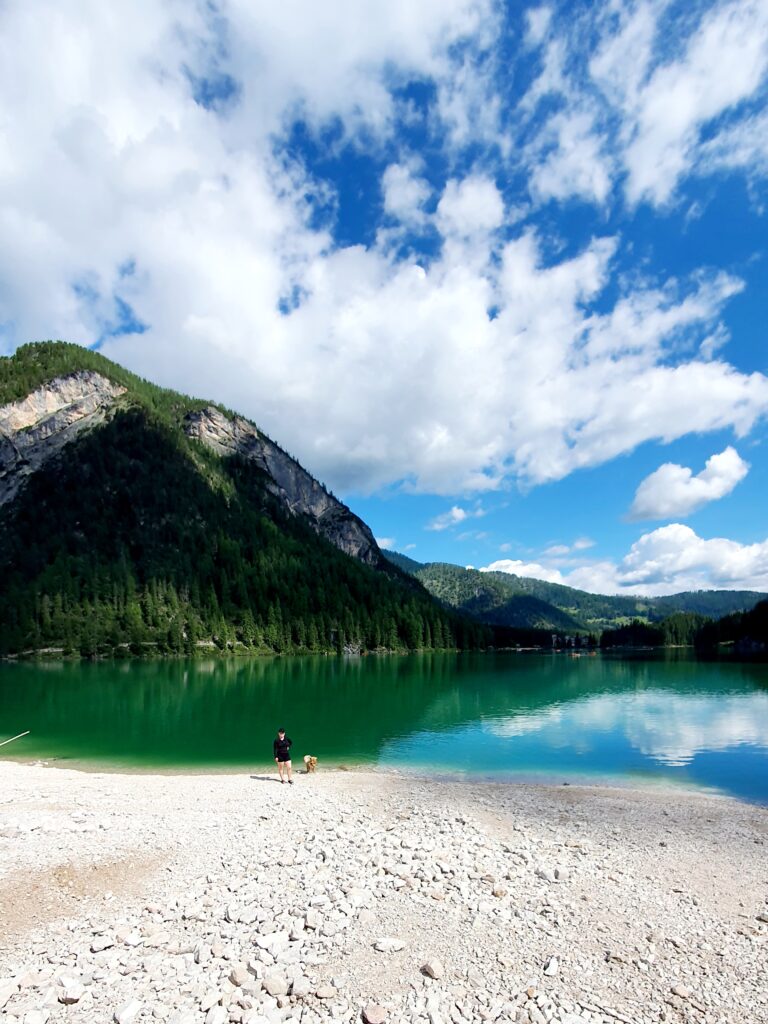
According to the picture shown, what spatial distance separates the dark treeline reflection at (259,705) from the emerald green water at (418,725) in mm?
218

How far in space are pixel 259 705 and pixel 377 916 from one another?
57718 mm

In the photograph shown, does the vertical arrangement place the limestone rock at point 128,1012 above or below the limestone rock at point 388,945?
below

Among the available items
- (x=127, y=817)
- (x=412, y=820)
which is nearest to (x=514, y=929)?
(x=412, y=820)

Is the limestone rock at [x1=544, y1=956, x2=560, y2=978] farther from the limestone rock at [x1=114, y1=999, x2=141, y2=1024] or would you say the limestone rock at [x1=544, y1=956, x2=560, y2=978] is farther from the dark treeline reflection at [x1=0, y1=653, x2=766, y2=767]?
the dark treeline reflection at [x1=0, y1=653, x2=766, y2=767]

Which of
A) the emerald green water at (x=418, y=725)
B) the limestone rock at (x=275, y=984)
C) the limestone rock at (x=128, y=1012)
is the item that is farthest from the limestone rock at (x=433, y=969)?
the emerald green water at (x=418, y=725)

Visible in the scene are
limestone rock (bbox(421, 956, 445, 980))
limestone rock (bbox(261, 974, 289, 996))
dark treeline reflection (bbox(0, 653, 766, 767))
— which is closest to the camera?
limestone rock (bbox(261, 974, 289, 996))

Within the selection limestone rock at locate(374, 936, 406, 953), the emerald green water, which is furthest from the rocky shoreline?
the emerald green water

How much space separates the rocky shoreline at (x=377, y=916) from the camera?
1012cm

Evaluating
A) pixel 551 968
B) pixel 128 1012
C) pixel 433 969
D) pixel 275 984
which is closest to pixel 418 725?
pixel 551 968

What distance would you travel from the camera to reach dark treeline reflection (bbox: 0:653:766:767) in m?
42.6

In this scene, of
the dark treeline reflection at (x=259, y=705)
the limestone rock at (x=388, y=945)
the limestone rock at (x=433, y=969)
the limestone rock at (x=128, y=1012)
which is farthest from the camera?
the dark treeline reflection at (x=259, y=705)

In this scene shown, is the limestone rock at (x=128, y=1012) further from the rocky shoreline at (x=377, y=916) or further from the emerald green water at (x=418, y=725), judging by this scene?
the emerald green water at (x=418, y=725)

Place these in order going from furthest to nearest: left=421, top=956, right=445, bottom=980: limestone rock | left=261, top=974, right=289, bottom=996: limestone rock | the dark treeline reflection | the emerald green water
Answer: the dark treeline reflection
the emerald green water
left=421, top=956, right=445, bottom=980: limestone rock
left=261, top=974, right=289, bottom=996: limestone rock

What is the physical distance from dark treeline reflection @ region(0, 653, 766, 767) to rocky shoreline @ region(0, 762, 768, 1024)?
19380 millimetres
